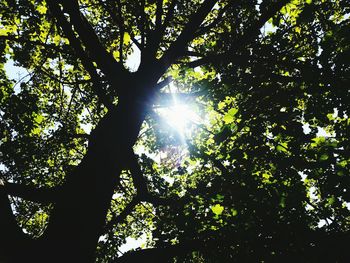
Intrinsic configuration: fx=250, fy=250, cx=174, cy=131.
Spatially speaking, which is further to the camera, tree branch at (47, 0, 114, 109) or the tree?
tree branch at (47, 0, 114, 109)

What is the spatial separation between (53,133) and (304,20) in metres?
8.82

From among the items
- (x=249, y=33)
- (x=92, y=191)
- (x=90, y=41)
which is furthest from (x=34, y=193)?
(x=249, y=33)

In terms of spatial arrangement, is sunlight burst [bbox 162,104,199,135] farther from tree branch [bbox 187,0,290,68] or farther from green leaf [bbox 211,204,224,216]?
green leaf [bbox 211,204,224,216]

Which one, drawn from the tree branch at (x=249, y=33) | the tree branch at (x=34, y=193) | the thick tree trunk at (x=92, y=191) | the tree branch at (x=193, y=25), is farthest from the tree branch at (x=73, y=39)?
the tree branch at (x=249, y=33)

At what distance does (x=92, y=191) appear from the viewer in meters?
3.95

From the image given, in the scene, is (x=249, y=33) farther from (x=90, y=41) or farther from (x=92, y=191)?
(x=92, y=191)

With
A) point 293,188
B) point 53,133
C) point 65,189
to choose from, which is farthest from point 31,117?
point 293,188

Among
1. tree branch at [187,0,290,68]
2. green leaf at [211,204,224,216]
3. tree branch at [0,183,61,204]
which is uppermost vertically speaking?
tree branch at [187,0,290,68]

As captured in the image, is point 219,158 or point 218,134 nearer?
point 218,134

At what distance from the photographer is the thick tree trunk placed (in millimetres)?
3250

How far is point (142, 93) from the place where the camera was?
18.2 feet

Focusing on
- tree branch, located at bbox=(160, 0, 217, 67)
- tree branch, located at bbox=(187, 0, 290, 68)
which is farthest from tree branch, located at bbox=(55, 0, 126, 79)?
tree branch, located at bbox=(187, 0, 290, 68)

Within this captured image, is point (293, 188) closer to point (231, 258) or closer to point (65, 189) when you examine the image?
point (231, 258)

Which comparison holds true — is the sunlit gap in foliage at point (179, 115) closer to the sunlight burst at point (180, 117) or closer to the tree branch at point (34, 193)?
the sunlight burst at point (180, 117)
